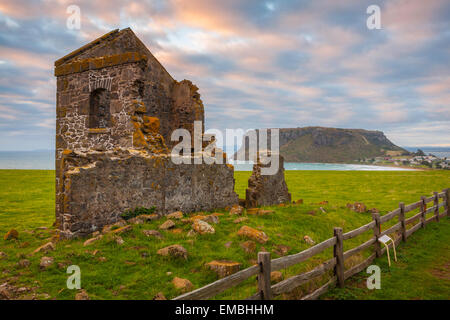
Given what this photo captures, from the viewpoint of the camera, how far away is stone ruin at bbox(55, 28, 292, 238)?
30.4ft

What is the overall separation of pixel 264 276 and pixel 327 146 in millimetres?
176737

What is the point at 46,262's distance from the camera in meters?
6.89

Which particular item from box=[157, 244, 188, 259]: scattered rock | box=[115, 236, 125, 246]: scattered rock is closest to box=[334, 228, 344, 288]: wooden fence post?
box=[157, 244, 188, 259]: scattered rock

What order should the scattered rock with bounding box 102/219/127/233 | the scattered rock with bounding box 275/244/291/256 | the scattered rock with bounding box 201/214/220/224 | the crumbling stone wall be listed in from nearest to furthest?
1. the scattered rock with bounding box 275/244/291/256
2. the scattered rock with bounding box 102/219/127/233
3. the scattered rock with bounding box 201/214/220/224
4. the crumbling stone wall

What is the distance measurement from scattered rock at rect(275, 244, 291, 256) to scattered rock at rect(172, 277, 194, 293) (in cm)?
335

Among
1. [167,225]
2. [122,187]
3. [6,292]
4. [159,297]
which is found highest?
[122,187]

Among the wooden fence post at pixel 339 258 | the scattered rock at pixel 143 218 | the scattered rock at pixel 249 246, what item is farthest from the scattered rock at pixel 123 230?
the wooden fence post at pixel 339 258

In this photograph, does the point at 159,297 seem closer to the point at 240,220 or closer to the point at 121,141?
the point at 240,220

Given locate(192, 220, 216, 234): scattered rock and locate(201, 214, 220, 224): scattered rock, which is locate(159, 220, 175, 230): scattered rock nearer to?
locate(192, 220, 216, 234): scattered rock

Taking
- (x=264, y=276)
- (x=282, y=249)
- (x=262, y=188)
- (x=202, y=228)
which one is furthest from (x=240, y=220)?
(x=264, y=276)

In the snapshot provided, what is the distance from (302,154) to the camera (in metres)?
163

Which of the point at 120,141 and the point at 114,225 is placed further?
the point at 120,141
